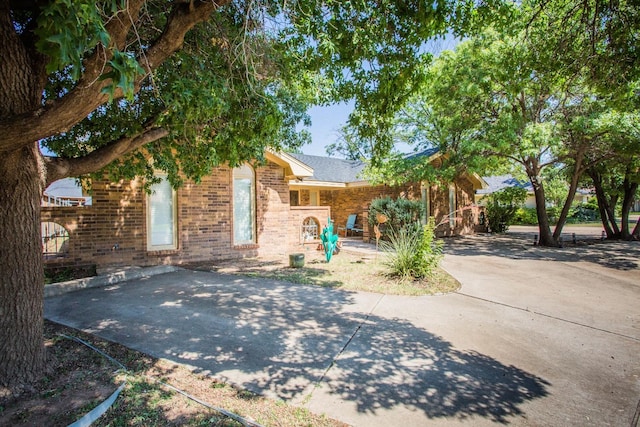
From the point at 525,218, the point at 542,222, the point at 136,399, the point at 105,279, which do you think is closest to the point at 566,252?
the point at 542,222

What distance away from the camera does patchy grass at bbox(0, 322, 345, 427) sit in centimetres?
260

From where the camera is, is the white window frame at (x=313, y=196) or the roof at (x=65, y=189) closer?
the roof at (x=65, y=189)

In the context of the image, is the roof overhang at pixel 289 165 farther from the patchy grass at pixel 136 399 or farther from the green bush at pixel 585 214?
the green bush at pixel 585 214

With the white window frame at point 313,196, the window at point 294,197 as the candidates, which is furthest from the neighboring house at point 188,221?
the white window frame at point 313,196

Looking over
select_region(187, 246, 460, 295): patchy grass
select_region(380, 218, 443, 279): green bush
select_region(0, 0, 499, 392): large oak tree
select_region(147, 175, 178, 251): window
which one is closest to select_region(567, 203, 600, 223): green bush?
select_region(187, 246, 460, 295): patchy grass

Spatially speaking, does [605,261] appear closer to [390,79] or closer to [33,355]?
[390,79]

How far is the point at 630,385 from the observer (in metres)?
3.31

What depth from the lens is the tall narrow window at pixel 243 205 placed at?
10.9 m

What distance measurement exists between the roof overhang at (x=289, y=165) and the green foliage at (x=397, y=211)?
11.3ft

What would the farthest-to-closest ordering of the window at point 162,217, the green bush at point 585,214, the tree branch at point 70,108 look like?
1. the green bush at point 585,214
2. the window at point 162,217
3. the tree branch at point 70,108

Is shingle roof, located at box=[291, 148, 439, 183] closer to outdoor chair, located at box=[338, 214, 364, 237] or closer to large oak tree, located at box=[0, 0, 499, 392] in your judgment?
outdoor chair, located at box=[338, 214, 364, 237]

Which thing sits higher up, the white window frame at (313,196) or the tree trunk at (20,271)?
the white window frame at (313,196)

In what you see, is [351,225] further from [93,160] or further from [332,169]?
[93,160]

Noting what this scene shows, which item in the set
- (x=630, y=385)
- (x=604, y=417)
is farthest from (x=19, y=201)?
(x=630, y=385)
